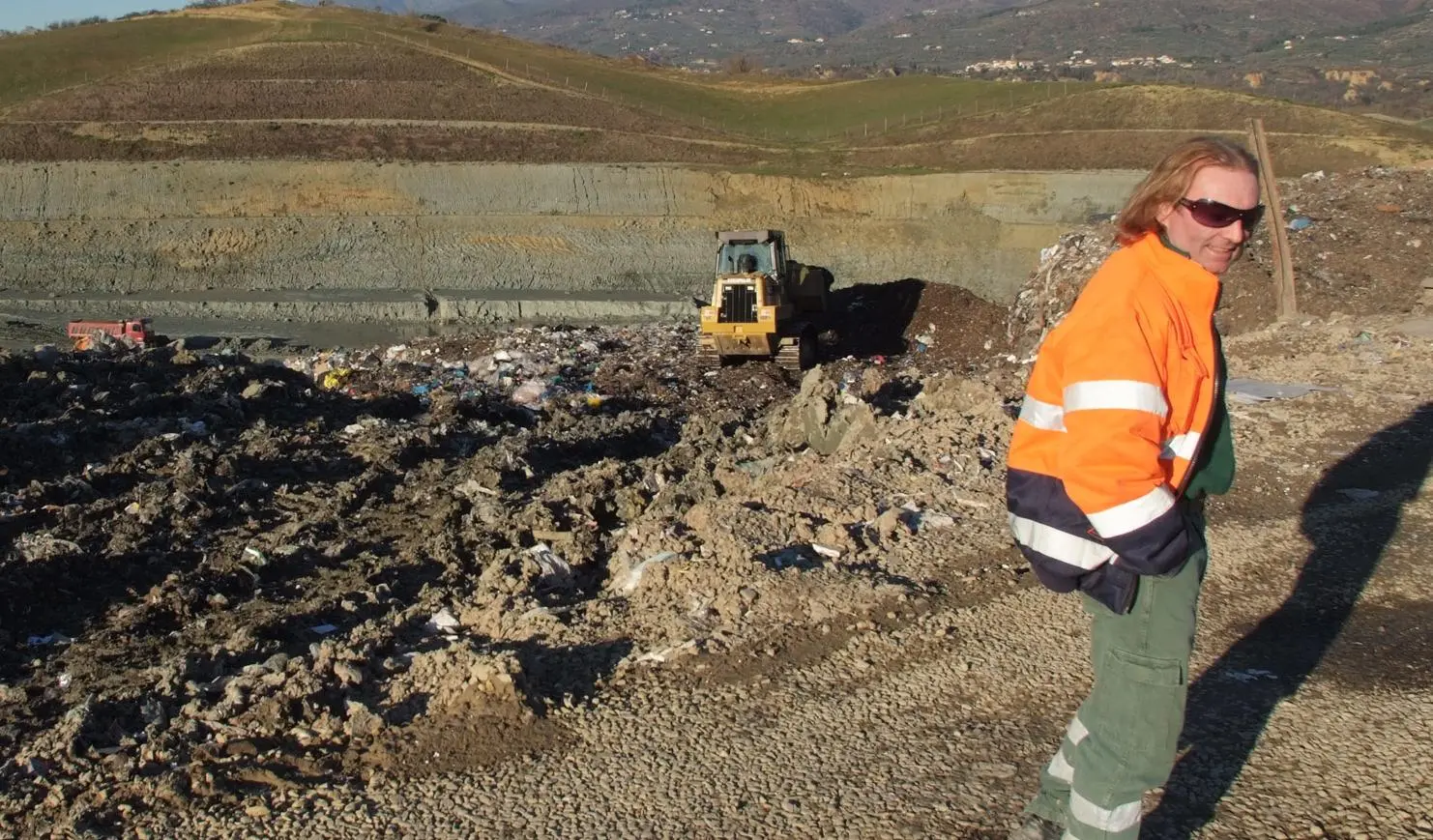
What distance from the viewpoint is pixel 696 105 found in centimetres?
4916

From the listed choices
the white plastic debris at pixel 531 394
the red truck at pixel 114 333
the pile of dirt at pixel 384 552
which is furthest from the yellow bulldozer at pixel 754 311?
the red truck at pixel 114 333

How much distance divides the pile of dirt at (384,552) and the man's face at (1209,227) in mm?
2682

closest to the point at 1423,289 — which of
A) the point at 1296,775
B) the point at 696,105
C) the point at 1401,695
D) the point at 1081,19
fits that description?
the point at 1401,695

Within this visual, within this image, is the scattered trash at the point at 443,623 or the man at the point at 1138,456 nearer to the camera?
the man at the point at 1138,456

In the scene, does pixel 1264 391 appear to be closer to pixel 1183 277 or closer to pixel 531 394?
pixel 1183 277

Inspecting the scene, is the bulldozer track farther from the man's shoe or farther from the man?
the man

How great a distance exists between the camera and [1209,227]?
9.02 feet

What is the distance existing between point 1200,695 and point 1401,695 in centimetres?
74

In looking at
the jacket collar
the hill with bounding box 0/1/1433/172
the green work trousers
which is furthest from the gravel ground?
the hill with bounding box 0/1/1433/172

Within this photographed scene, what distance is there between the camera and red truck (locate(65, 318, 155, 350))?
20306mm

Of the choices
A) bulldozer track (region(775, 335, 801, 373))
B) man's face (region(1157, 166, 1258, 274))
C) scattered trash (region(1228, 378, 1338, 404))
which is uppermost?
man's face (region(1157, 166, 1258, 274))

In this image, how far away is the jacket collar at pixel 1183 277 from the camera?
2.73 m

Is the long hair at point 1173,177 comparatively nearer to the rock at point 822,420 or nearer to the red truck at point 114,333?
the rock at point 822,420

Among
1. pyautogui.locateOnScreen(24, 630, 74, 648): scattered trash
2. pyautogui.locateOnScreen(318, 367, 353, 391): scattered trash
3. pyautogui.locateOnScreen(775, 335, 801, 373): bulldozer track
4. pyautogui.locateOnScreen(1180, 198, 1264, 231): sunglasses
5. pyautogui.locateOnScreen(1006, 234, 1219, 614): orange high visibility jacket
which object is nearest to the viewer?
pyautogui.locateOnScreen(1006, 234, 1219, 614): orange high visibility jacket
